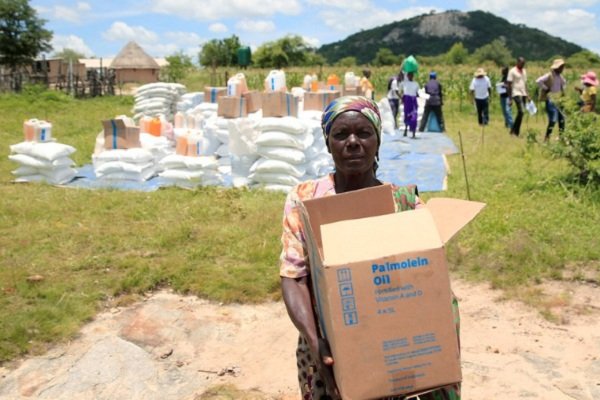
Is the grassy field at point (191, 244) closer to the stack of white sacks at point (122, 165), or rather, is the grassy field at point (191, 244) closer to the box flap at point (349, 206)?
the stack of white sacks at point (122, 165)

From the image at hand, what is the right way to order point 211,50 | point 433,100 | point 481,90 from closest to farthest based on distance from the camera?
1. point 433,100
2. point 481,90
3. point 211,50

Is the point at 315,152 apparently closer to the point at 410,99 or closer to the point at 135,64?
the point at 410,99

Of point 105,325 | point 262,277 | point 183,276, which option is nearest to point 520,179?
point 262,277

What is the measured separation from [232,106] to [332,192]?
5.89 meters

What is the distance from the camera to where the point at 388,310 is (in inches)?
49.4

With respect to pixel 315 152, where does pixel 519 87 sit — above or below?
above

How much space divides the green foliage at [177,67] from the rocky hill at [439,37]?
5710cm

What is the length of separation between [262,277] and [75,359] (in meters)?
1.36

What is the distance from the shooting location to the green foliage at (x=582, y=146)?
5391 millimetres

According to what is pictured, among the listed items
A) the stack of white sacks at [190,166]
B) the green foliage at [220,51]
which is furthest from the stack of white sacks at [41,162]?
the green foliage at [220,51]

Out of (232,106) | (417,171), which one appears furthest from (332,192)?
(417,171)

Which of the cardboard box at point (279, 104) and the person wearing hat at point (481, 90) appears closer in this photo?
the cardboard box at point (279, 104)

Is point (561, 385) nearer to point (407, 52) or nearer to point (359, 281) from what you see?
point (359, 281)

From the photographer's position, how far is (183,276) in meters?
3.96
